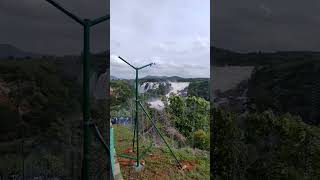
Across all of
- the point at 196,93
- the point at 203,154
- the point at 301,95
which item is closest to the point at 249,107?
the point at 301,95

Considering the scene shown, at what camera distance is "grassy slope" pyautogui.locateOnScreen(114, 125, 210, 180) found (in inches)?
156

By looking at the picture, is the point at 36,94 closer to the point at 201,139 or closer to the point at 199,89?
the point at 199,89

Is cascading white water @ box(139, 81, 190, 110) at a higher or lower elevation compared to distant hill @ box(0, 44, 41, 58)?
lower

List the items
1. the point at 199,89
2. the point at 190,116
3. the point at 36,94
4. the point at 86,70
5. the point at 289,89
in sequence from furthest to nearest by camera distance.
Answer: the point at 190,116 < the point at 199,89 < the point at 289,89 < the point at 36,94 < the point at 86,70

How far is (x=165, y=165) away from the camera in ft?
13.3

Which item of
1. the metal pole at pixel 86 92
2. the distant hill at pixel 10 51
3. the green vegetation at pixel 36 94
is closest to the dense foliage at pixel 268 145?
the metal pole at pixel 86 92

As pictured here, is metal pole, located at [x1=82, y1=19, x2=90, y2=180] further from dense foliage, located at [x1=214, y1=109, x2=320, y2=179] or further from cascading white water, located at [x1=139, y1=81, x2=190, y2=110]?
cascading white water, located at [x1=139, y1=81, x2=190, y2=110]

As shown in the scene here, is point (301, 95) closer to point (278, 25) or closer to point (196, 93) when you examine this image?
point (278, 25)

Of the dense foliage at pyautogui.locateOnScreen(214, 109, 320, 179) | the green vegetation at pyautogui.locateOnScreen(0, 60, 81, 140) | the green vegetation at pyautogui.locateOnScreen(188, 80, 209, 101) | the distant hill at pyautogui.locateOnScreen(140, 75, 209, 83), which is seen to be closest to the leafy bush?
the green vegetation at pyautogui.locateOnScreen(188, 80, 209, 101)

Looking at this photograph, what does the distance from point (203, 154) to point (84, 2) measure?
2.06m

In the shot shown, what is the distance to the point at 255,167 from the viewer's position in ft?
10.0

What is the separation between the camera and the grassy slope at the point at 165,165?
3951 mm

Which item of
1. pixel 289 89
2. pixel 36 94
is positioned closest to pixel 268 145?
pixel 289 89

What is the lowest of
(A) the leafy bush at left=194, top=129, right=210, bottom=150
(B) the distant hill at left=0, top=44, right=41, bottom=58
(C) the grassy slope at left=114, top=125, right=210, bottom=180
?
(C) the grassy slope at left=114, top=125, right=210, bottom=180
